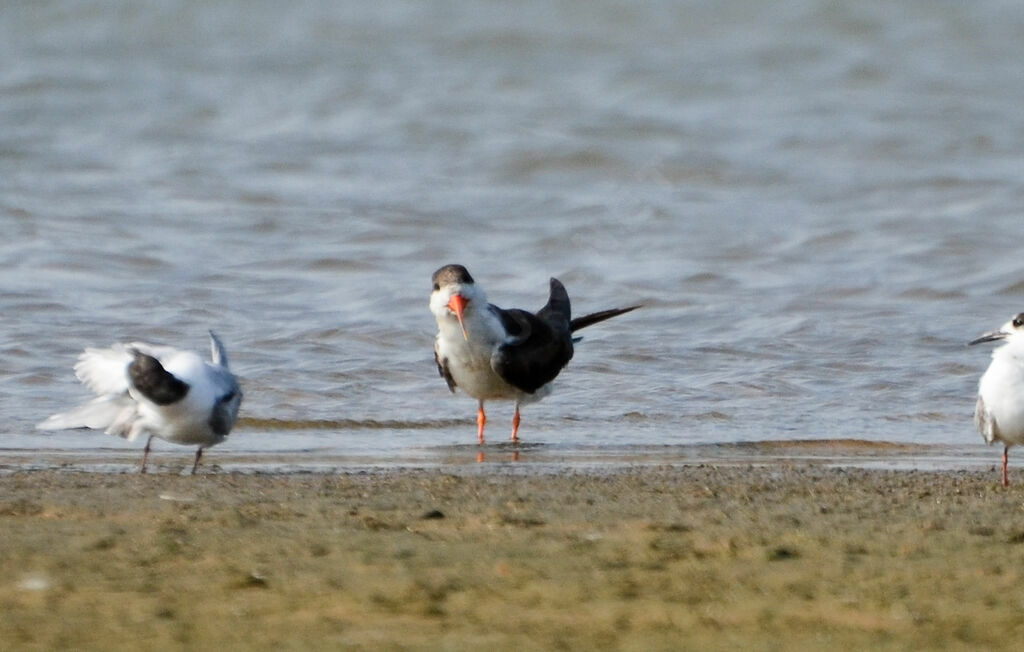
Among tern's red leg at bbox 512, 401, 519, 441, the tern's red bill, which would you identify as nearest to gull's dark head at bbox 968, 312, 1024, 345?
tern's red leg at bbox 512, 401, 519, 441

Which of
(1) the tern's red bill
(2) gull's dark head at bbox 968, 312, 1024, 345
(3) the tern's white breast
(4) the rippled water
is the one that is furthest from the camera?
(4) the rippled water

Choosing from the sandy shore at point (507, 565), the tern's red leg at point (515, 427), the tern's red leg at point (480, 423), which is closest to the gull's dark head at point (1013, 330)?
the sandy shore at point (507, 565)

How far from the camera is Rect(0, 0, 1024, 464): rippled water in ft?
23.8

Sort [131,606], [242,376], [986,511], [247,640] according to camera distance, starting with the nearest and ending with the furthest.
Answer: [247,640]
[131,606]
[986,511]
[242,376]

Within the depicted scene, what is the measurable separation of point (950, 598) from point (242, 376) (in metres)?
4.69

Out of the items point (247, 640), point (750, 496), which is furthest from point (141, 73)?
point (247, 640)

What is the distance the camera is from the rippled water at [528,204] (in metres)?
7.25

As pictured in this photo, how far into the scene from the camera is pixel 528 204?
1216cm

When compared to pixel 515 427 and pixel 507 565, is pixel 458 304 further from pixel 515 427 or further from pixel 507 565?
pixel 507 565

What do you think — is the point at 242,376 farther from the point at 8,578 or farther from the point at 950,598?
the point at 950,598

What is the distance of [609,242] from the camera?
1095cm

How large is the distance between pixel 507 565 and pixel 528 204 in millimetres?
8822

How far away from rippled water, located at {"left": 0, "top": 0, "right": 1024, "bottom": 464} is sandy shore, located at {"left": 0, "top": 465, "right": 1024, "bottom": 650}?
4.78 feet

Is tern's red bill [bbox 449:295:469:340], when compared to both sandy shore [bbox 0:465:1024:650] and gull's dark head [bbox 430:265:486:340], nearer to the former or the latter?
gull's dark head [bbox 430:265:486:340]
